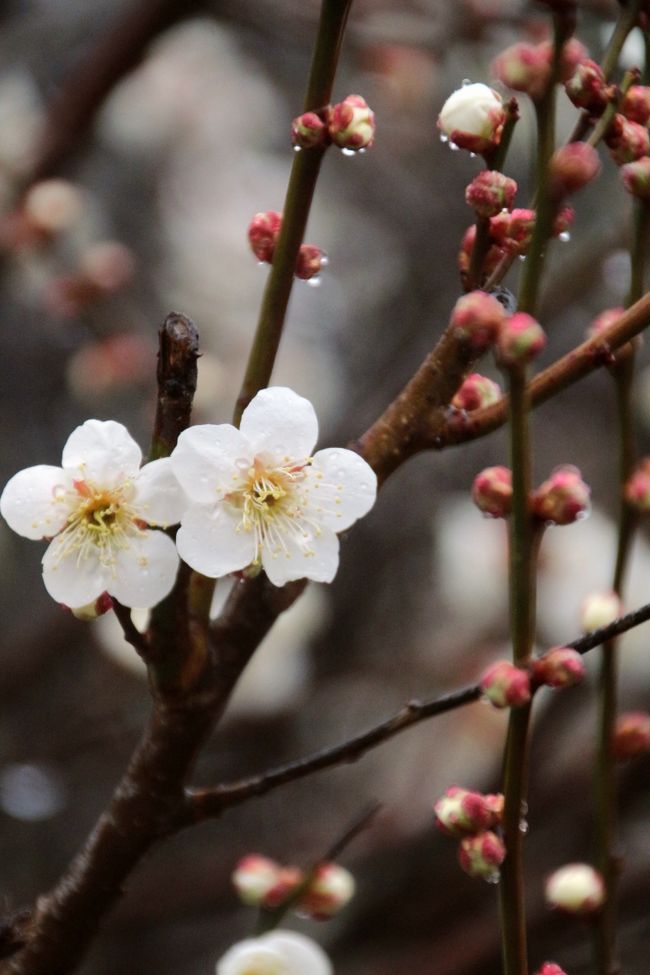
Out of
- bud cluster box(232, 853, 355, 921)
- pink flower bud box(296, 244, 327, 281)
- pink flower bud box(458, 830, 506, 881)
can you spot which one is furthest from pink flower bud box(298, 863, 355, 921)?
pink flower bud box(296, 244, 327, 281)

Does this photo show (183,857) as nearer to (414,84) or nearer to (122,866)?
(122,866)

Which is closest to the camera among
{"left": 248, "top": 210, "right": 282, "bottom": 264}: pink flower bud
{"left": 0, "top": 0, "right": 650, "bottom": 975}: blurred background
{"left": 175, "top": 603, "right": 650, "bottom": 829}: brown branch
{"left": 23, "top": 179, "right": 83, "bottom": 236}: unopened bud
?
{"left": 175, "top": 603, "right": 650, "bottom": 829}: brown branch

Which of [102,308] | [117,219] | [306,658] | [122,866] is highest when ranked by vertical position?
[117,219]

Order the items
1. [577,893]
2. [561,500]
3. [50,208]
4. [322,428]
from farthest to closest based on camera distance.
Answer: [322,428] → [50,208] → [577,893] → [561,500]

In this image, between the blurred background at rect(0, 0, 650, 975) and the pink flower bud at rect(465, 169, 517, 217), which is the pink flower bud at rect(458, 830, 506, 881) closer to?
the pink flower bud at rect(465, 169, 517, 217)

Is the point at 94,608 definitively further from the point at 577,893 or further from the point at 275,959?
the point at 577,893

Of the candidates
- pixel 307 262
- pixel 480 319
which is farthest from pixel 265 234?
pixel 480 319

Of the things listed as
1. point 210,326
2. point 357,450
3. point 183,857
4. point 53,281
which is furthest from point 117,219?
point 357,450
